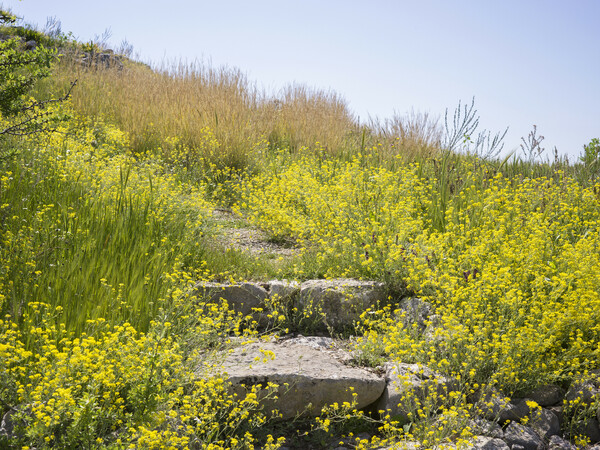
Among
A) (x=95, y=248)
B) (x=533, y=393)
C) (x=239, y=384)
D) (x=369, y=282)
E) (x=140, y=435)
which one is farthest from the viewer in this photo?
(x=369, y=282)

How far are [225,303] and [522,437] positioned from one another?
6.36 ft

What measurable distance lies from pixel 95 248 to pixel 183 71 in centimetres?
903

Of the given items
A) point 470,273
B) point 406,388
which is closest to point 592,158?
point 470,273

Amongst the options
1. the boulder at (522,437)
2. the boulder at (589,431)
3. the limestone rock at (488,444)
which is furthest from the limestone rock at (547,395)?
the limestone rock at (488,444)

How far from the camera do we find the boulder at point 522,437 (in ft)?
9.04

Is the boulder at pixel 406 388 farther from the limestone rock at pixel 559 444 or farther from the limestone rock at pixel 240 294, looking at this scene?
the limestone rock at pixel 240 294

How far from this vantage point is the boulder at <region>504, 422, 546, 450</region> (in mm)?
2754

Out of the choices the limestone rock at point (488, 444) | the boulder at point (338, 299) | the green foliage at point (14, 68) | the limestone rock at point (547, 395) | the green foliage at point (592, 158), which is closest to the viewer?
the limestone rock at point (488, 444)

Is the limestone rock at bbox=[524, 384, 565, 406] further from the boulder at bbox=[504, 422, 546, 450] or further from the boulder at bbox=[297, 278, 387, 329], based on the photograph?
the boulder at bbox=[297, 278, 387, 329]

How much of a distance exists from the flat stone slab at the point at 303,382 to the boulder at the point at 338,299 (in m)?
0.84

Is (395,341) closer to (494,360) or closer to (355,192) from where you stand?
(494,360)

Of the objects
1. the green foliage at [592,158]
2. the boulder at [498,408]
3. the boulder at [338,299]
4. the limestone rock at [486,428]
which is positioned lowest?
the limestone rock at [486,428]

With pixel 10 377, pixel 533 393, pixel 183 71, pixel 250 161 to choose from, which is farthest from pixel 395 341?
pixel 183 71

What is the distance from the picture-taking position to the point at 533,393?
121 inches
